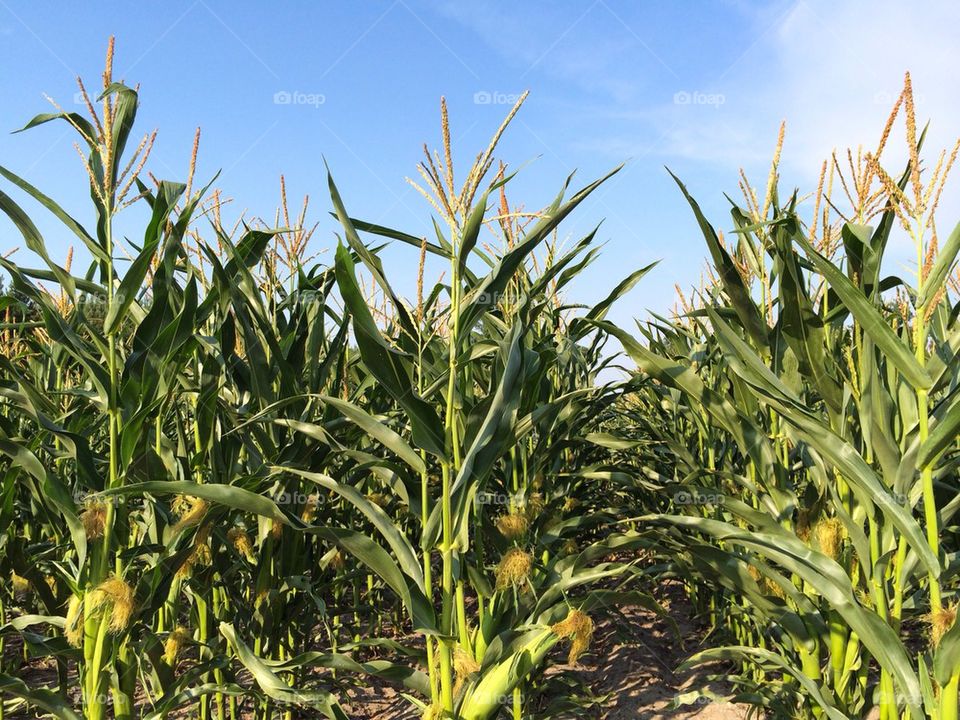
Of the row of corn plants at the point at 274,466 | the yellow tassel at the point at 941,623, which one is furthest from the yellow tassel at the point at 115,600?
the yellow tassel at the point at 941,623

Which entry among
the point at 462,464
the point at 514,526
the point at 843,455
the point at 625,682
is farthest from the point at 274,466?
the point at 625,682

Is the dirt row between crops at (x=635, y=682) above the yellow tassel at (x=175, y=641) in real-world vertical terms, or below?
below

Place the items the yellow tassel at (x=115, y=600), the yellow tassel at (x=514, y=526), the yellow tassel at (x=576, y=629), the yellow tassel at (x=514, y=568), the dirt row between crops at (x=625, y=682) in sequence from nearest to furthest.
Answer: the yellow tassel at (x=115, y=600) < the yellow tassel at (x=576, y=629) < the yellow tassel at (x=514, y=568) < the yellow tassel at (x=514, y=526) < the dirt row between crops at (x=625, y=682)

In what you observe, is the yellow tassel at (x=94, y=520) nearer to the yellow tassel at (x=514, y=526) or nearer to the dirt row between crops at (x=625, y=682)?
the dirt row between crops at (x=625, y=682)

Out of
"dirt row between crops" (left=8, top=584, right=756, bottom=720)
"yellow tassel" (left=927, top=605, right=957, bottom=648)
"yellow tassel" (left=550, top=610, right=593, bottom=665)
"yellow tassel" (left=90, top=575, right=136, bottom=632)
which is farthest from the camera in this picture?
"dirt row between crops" (left=8, top=584, right=756, bottom=720)

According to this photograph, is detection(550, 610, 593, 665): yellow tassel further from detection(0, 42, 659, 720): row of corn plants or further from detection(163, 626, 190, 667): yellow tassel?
detection(163, 626, 190, 667): yellow tassel

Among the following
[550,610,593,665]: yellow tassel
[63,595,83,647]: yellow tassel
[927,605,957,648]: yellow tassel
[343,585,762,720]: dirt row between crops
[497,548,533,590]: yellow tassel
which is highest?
[63,595,83,647]: yellow tassel

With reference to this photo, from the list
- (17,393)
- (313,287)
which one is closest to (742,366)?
(313,287)

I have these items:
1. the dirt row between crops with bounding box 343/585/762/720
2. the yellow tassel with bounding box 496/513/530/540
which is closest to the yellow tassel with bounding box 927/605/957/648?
the dirt row between crops with bounding box 343/585/762/720

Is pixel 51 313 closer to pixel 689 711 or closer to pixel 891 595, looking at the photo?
pixel 891 595

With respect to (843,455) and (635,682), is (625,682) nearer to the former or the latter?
(635,682)

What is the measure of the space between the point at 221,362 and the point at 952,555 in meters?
2.48

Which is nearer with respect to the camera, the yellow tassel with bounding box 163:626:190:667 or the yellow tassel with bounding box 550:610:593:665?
the yellow tassel with bounding box 550:610:593:665

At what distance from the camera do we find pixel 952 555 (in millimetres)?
2031
